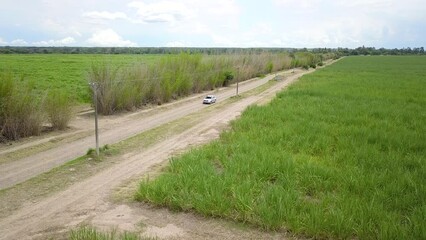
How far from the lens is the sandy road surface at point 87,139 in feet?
29.1

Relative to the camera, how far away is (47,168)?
9156 mm

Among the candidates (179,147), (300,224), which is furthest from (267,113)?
(300,224)

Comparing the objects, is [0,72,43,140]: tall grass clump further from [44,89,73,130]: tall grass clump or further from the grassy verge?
the grassy verge

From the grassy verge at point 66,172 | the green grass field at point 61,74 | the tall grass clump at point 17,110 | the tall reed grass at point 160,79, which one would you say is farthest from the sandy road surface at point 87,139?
the green grass field at point 61,74

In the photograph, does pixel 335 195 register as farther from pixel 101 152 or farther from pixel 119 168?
pixel 101 152

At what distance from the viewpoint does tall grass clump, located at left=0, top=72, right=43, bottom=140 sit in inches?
460

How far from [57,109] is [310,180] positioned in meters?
10.1

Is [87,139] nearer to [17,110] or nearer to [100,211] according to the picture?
[17,110]

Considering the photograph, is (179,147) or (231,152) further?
(179,147)

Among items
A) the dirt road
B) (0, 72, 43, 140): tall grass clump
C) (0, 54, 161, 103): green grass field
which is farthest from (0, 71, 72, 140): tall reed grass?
the dirt road

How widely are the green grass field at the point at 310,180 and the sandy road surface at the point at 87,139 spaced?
3309 mm

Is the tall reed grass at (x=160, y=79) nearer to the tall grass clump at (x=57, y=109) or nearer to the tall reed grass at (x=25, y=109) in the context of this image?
the tall grass clump at (x=57, y=109)

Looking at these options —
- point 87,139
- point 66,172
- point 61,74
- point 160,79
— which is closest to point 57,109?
point 87,139

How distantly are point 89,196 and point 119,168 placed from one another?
75.9 inches
